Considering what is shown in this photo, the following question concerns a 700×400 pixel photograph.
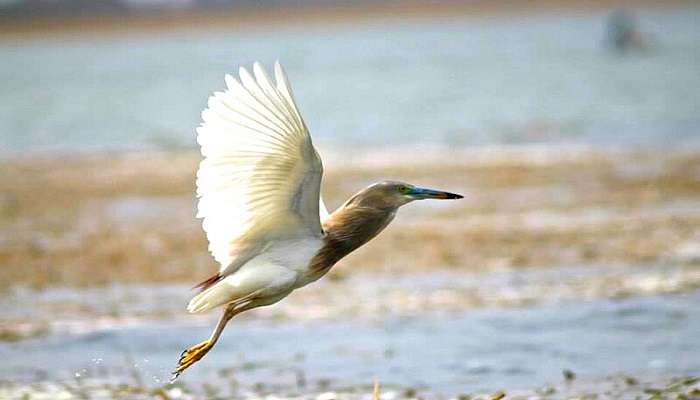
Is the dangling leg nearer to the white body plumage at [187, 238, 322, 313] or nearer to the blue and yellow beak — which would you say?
the white body plumage at [187, 238, 322, 313]

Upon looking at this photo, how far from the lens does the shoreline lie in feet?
353

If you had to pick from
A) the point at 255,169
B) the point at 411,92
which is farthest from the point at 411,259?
the point at 411,92

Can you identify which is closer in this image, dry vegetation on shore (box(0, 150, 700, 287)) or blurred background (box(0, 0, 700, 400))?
blurred background (box(0, 0, 700, 400))

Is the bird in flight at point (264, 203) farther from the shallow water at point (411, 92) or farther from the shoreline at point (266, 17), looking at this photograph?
the shoreline at point (266, 17)

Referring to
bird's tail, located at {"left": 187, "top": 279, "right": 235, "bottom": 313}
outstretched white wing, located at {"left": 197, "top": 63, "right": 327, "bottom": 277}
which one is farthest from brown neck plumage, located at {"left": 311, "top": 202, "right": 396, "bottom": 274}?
bird's tail, located at {"left": 187, "top": 279, "right": 235, "bottom": 313}

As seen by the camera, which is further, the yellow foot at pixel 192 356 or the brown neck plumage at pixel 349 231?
the brown neck plumage at pixel 349 231

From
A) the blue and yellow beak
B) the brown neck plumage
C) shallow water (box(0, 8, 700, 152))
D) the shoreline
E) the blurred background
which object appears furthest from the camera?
the shoreline

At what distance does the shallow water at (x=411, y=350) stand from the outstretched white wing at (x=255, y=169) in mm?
→ 1640

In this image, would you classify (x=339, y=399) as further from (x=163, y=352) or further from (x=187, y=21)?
(x=187, y=21)

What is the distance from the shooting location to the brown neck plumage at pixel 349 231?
Result: 644 cm

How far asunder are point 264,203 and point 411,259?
569cm

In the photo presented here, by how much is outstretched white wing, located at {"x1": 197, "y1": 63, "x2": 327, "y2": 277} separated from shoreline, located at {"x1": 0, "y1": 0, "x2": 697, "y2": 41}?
325ft

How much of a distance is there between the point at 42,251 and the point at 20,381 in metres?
4.80

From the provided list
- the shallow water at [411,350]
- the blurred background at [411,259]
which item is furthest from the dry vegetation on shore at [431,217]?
the shallow water at [411,350]
